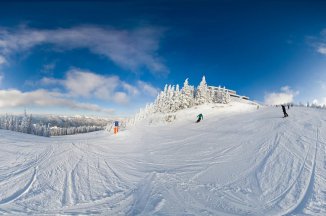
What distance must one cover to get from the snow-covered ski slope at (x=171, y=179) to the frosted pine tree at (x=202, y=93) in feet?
213

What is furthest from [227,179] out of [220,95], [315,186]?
[220,95]

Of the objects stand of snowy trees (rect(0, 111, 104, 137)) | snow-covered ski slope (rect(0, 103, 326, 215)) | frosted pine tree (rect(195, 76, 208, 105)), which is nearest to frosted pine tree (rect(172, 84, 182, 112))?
frosted pine tree (rect(195, 76, 208, 105))

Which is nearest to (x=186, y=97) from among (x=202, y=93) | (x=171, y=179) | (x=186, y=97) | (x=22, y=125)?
(x=186, y=97)

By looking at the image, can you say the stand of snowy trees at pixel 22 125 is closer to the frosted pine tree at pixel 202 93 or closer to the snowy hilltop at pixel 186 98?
the snowy hilltop at pixel 186 98

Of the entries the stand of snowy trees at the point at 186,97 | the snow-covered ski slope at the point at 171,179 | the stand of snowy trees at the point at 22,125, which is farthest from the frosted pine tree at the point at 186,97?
the snow-covered ski slope at the point at 171,179

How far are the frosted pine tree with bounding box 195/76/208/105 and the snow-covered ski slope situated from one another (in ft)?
213

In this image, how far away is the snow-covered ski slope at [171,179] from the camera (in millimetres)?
8711

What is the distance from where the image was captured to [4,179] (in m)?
11.2

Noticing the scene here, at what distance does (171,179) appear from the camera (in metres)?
12.1

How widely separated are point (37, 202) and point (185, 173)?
22.8 ft

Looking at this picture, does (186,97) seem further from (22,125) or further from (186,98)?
(22,125)

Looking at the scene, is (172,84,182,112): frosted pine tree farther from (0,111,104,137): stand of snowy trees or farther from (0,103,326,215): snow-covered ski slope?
(0,103,326,215): snow-covered ski slope

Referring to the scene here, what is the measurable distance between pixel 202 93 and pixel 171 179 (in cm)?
7579

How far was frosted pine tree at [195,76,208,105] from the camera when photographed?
8475cm
